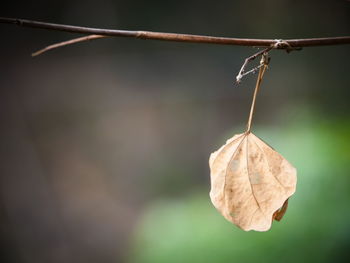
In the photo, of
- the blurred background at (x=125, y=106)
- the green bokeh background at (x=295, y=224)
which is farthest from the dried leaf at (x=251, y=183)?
the blurred background at (x=125, y=106)

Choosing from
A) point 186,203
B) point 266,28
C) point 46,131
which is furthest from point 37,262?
point 266,28

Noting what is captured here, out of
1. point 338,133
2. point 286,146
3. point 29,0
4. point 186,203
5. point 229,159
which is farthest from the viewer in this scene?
point 29,0

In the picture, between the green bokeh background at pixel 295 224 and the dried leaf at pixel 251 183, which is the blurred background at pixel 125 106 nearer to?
the green bokeh background at pixel 295 224

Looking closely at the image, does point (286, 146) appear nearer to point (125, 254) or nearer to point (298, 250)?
point (298, 250)

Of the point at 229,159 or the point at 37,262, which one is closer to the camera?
the point at 229,159

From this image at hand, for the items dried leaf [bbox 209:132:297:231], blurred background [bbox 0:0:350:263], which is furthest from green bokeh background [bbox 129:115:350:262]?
dried leaf [bbox 209:132:297:231]

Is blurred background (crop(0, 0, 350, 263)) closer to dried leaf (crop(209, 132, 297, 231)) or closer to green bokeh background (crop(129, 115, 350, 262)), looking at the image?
green bokeh background (crop(129, 115, 350, 262))
